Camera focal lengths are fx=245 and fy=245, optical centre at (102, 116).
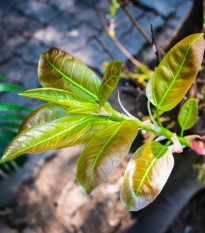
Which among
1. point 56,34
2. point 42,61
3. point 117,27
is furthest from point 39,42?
point 42,61

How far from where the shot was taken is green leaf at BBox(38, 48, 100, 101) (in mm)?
326

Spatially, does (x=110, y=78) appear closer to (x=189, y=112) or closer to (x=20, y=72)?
(x=189, y=112)

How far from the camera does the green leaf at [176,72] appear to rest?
30 centimetres

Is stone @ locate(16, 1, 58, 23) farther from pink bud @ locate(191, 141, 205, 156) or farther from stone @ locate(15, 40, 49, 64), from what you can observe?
pink bud @ locate(191, 141, 205, 156)

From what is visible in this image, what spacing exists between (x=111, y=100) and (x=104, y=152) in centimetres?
17

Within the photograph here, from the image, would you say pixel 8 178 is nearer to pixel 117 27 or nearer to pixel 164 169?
pixel 117 27

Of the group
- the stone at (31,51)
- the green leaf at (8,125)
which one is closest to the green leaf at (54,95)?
the green leaf at (8,125)

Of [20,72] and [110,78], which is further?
[20,72]

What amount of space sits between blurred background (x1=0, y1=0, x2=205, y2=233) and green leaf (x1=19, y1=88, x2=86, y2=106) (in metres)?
0.14

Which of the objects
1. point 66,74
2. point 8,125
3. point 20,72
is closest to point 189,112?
point 66,74

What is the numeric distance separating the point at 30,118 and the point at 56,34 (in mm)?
1468

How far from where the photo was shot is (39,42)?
65.4 inches

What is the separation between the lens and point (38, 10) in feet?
5.86

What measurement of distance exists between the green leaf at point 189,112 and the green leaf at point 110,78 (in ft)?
0.57
